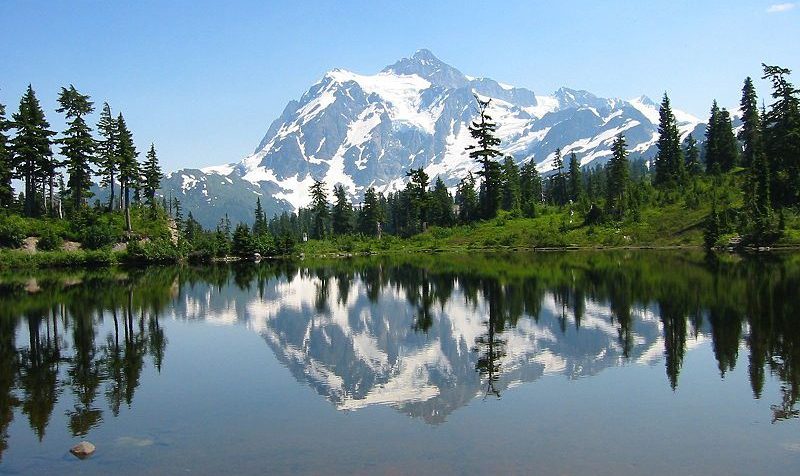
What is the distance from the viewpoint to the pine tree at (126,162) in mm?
96681

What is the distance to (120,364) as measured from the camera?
1013 inches

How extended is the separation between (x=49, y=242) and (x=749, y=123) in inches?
4698

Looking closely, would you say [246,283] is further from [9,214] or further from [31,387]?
[9,214]

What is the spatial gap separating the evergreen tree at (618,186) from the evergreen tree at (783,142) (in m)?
22.6

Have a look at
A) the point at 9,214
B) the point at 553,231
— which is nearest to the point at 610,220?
the point at 553,231

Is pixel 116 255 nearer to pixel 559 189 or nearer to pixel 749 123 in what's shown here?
pixel 749 123

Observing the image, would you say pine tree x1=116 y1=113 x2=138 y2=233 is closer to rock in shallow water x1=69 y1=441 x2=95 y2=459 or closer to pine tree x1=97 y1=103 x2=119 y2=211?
pine tree x1=97 y1=103 x2=119 y2=211

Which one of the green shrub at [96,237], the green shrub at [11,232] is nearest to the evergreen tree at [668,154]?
the green shrub at [96,237]

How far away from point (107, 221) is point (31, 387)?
82431mm

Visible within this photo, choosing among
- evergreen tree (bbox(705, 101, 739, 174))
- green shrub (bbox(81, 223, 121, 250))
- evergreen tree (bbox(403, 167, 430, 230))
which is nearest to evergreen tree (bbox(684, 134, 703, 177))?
evergreen tree (bbox(705, 101, 739, 174))

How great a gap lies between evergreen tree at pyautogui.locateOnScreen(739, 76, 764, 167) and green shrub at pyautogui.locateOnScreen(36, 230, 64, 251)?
110368mm

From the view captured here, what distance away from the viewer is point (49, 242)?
87688 millimetres

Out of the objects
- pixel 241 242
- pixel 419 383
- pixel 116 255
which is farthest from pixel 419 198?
pixel 419 383

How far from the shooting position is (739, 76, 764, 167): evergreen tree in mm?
114412
